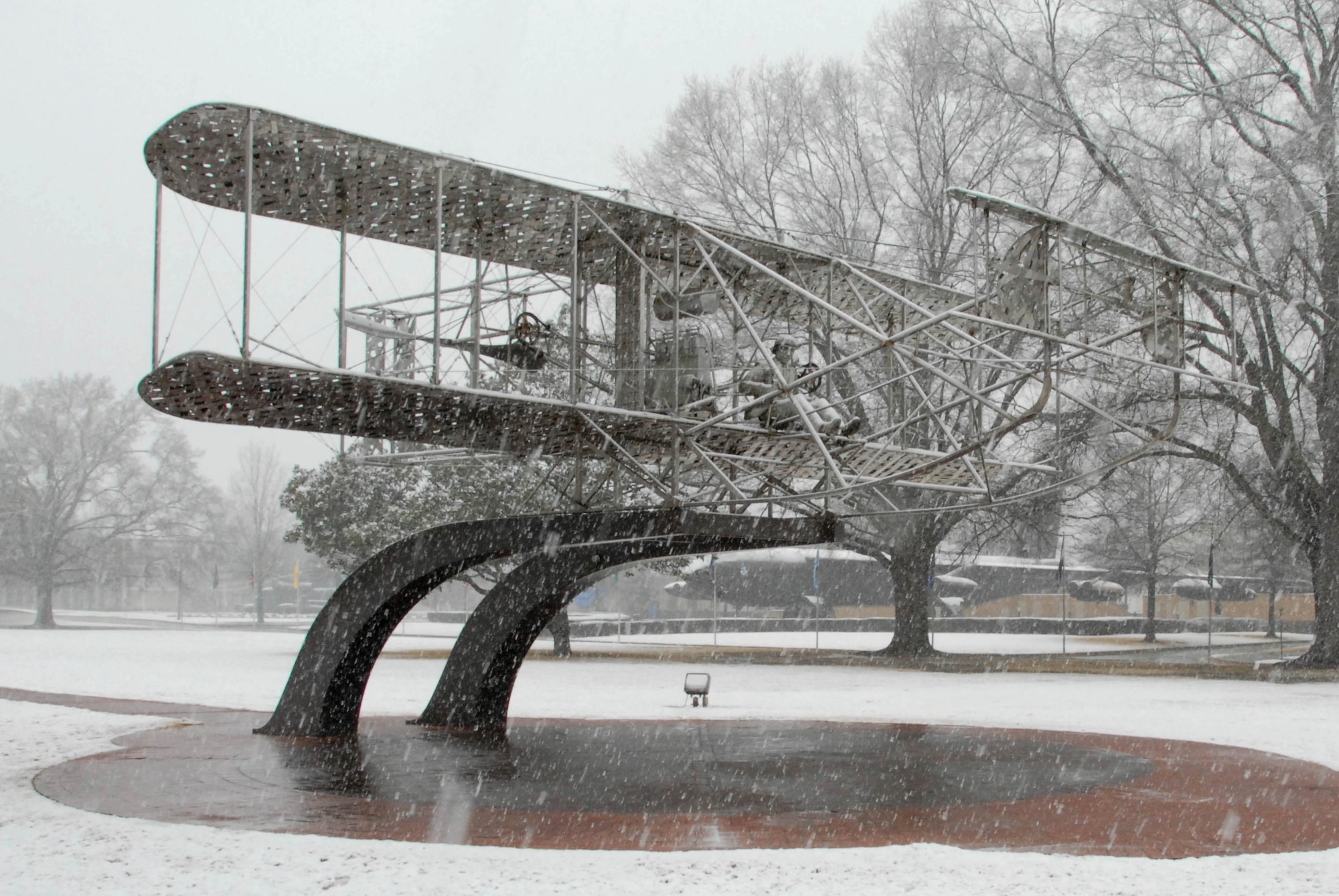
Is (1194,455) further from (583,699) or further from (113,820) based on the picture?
(113,820)

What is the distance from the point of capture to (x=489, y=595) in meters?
17.3

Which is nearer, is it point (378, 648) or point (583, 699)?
point (378, 648)

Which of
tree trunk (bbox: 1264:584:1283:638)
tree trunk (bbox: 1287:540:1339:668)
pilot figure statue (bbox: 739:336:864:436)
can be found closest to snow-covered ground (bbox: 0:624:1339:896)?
tree trunk (bbox: 1287:540:1339:668)

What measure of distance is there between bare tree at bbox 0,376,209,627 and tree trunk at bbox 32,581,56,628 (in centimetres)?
125

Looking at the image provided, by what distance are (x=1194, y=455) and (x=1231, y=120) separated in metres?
8.75

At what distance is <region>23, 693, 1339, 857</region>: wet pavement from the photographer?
412 inches

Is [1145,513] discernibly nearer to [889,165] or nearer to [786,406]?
[889,165]

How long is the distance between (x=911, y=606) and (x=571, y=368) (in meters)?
28.1

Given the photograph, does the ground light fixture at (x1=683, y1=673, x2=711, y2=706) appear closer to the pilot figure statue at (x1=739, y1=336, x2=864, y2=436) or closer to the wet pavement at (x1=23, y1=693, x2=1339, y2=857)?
the wet pavement at (x1=23, y1=693, x2=1339, y2=857)

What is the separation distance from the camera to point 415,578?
16.1 m

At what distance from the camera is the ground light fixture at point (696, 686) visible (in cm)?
2333

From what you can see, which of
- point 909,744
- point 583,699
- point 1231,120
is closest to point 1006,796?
point 909,744

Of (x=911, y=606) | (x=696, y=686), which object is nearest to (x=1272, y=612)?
(x=911, y=606)

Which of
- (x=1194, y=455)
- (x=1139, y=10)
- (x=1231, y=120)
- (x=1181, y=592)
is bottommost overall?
(x=1181, y=592)
